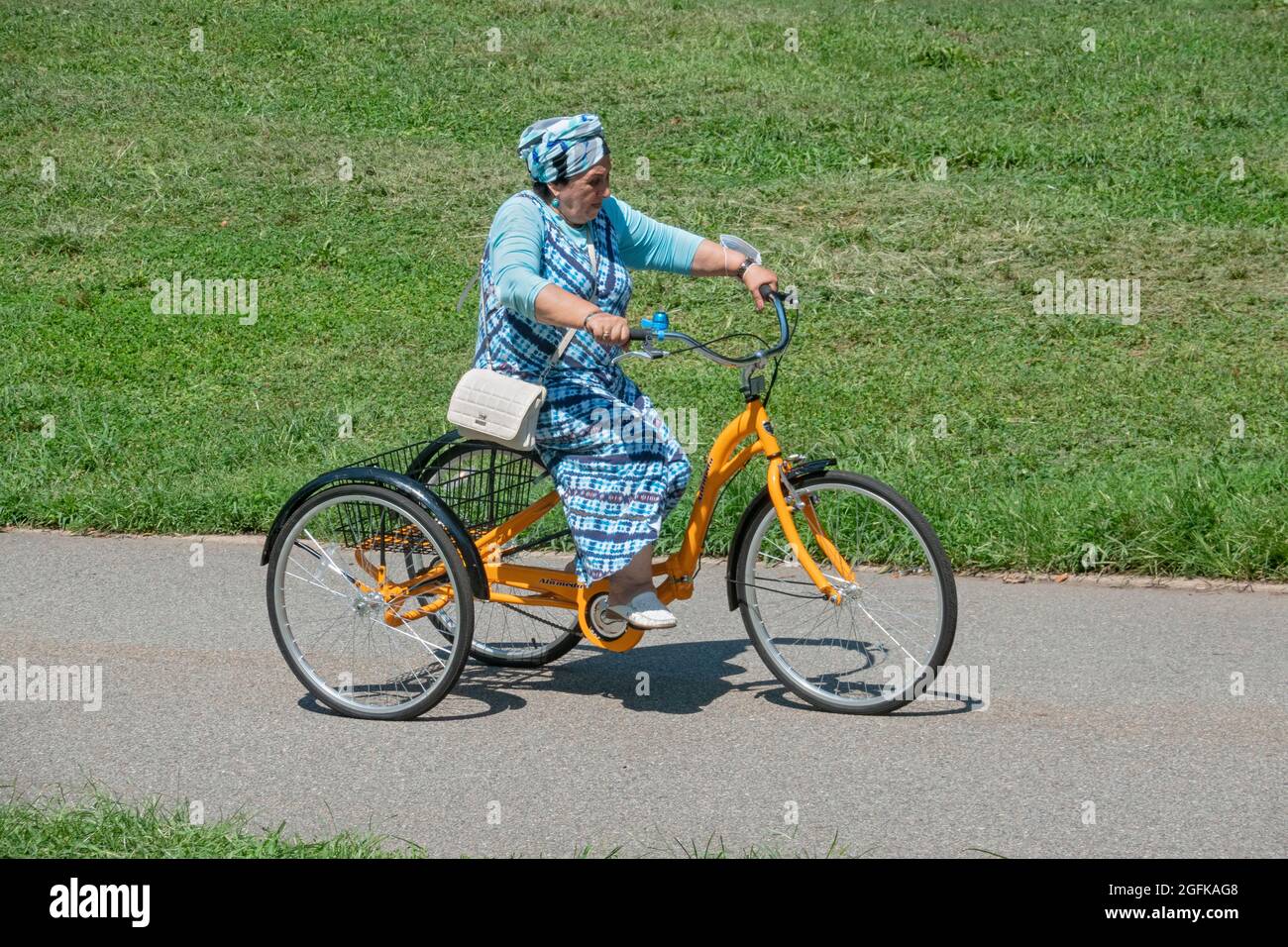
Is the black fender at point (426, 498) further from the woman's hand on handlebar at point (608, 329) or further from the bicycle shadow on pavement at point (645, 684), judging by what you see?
the woman's hand on handlebar at point (608, 329)

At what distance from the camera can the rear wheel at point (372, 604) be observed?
5.28m

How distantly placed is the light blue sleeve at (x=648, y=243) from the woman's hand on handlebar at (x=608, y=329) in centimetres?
78

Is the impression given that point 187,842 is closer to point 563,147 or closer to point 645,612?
point 645,612

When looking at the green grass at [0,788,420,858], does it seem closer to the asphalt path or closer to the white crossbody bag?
the asphalt path

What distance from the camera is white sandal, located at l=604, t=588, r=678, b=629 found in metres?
5.18

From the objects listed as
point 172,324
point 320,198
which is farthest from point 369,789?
point 320,198

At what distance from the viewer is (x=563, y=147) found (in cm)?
507

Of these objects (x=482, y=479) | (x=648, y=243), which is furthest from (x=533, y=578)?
(x=648, y=243)

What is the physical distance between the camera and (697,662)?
19.6 ft

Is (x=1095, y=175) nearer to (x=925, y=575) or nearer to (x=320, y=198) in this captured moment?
(x=320, y=198)

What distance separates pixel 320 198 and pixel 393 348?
3086mm

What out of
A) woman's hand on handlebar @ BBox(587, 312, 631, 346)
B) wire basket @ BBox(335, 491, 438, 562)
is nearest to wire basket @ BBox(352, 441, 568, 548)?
wire basket @ BBox(335, 491, 438, 562)

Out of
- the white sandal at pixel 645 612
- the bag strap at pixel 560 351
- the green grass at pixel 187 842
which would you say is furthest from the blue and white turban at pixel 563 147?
the green grass at pixel 187 842

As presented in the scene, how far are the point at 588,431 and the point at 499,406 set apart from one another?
31 centimetres
